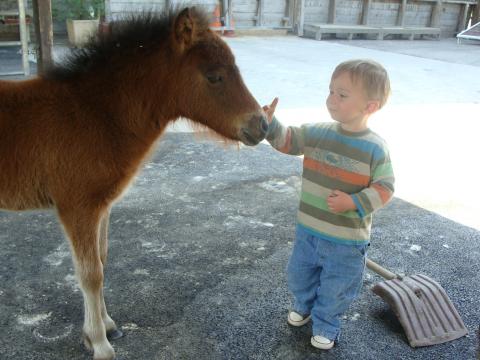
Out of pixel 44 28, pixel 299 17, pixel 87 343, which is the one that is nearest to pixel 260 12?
pixel 299 17

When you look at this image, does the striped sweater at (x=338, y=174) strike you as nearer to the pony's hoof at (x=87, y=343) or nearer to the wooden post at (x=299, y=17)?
the pony's hoof at (x=87, y=343)

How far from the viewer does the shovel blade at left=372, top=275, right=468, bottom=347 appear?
2672 millimetres

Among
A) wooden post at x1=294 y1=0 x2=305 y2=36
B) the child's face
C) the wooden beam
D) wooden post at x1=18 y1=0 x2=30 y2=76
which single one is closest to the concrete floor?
the child's face

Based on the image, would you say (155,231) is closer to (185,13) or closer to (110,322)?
(110,322)

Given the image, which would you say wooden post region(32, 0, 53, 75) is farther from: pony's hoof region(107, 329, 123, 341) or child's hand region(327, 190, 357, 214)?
child's hand region(327, 190, 357, 214)

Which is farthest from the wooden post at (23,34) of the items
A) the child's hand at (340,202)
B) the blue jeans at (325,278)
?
the child's hand at (340,202)

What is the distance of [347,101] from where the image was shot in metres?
2.28

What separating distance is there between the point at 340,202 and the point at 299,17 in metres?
17.1

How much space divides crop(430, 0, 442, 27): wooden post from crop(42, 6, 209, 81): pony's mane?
72.1ft

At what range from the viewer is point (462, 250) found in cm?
370

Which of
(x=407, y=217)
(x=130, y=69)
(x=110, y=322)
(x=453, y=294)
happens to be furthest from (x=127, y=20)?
(x=407, y=217)

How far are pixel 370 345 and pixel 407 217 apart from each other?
75.7 inches

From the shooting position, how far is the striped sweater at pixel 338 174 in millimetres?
2273

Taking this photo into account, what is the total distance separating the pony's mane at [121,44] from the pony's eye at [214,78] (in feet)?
0.88
